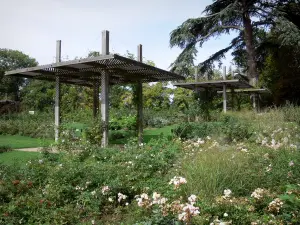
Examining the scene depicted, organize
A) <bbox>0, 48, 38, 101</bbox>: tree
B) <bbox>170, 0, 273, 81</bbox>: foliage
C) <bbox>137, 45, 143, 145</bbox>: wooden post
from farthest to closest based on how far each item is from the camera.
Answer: <bbox>0, 48, 38, 101</bbox>: tree → <bbox>170, 0, 273, 81</bbox>: foliage → <bbox>137, 45, 143, 145</bbox>: wooden post

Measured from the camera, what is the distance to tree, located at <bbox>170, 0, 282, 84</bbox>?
18.6 metres

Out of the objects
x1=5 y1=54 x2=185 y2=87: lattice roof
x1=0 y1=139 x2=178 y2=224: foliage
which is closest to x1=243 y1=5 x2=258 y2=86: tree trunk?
x1=5 y1=54 x2=185 y2=87: lattice roof

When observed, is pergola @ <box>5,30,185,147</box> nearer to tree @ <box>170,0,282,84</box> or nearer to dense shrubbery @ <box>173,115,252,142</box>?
dense shrubbery @ <box>173,115,252,142</box>

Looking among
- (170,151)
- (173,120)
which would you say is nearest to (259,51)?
(173,120)

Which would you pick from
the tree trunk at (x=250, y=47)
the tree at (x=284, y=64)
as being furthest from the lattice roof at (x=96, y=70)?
the tree at (x=284, y=64)

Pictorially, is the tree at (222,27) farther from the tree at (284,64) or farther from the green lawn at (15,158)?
the green lawn at (15,158)

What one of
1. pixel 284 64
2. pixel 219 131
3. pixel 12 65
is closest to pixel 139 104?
pixel 219 131

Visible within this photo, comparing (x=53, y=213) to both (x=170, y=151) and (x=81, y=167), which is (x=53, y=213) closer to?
(x=81, y=167)

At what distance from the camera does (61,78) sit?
9.95 m

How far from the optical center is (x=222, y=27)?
67.1 ft

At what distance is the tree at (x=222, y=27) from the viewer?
61.1 feet

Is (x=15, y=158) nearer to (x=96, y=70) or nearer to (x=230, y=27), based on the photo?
(x=96, y=70)

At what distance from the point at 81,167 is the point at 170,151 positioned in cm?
158

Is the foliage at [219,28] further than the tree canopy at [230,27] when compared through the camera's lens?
Yes
